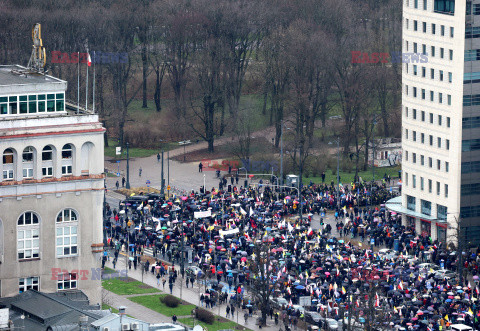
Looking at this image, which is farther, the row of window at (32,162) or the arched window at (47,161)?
the arched window at (47,161)

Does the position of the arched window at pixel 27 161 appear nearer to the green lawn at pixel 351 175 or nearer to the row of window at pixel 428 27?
the row of window at pixel 428 27

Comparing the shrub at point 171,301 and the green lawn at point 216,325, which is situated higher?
the shrub at point 171,301

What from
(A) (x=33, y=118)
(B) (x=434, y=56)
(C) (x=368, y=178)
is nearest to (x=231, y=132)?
(C) (x=368, y=178)

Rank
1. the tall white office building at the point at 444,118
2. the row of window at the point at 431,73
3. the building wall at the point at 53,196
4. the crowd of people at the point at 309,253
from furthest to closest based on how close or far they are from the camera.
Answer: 1. the row of window at the point at 431,73
2. the tall white office building at the point at 444,118
3. the crowd of people at the point at 309,253
4. the building wall at the point at 53,196

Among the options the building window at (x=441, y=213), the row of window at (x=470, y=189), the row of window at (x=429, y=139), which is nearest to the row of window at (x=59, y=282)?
the building window at (x=441, y=213)

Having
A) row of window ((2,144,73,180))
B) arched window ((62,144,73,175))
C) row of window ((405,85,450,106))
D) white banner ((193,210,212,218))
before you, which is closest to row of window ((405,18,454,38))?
row of window ((405,85,450,106))

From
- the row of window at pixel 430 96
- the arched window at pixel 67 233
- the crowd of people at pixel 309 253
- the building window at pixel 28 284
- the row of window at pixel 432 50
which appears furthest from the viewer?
the row of window at pixel 430 96

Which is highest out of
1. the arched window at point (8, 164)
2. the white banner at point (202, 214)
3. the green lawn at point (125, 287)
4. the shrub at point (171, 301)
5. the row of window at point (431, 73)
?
the row of window at point (431, 73)

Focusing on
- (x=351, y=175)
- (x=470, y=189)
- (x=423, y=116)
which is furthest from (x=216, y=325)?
(x=351, y=175)
